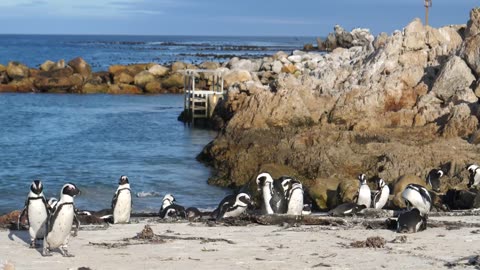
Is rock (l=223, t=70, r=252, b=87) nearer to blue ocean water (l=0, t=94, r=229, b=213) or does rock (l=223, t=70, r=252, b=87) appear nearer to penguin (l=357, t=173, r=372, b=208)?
blue ocean water (l=0, t=94, r=229, b=213)

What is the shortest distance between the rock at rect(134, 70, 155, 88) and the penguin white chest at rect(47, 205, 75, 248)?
4896 cm

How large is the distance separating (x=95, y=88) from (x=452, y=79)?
121 feet

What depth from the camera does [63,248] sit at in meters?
10.6

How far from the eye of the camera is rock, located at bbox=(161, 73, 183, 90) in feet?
195

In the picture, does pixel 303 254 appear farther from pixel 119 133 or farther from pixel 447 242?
pixel 119 133

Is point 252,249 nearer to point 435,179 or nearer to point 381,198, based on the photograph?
point 381,198

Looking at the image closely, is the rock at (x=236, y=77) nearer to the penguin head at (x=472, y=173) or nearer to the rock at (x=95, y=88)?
the rock at (x=95, y=88)

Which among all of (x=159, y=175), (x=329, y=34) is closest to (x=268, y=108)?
(x=159, y=175)

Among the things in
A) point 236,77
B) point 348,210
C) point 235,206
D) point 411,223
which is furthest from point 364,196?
point 236,77

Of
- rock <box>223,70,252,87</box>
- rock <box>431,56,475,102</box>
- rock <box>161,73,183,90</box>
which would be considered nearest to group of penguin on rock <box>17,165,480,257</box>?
rock <box>431,56,475,102</box>

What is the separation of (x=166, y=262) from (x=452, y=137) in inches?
600

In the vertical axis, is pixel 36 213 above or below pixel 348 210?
above

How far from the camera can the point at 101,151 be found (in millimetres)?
31859

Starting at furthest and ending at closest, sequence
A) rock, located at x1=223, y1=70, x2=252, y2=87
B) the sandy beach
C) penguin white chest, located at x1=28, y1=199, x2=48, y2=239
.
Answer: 1. rock, located at x1=223, y1=70, x2=252, y2=87
2. penguin white chest, located at x1=28, y1=199, x2=48, y2=239
3. the sandy beach
